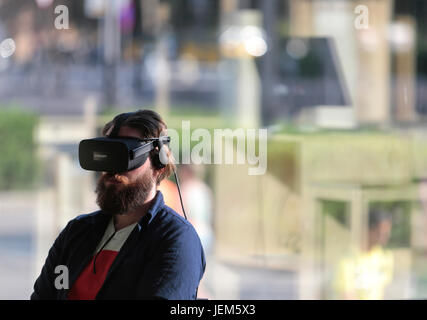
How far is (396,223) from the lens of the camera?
4.33m

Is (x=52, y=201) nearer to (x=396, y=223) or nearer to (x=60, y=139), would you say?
(x=60, y=139)

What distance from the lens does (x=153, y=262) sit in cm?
151

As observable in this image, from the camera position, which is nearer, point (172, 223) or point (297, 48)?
point (172, 223)

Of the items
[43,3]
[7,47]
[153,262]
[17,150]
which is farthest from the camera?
[17,150]

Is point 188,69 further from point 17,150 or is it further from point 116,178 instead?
point 116,178

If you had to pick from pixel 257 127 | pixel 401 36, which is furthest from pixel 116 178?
pixel 401 36

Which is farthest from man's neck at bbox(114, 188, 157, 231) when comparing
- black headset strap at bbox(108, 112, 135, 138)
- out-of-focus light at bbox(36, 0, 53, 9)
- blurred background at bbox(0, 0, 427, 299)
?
out-of-focus light at bbox(36, 0, 53, 9)

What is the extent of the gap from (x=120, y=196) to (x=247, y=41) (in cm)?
344

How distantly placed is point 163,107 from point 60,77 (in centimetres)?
70

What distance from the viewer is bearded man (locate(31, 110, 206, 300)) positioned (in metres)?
1.50

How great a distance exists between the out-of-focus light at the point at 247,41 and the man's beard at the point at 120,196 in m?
3.38

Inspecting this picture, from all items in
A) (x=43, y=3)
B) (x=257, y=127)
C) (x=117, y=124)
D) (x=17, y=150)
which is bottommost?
(x=17, y=150)

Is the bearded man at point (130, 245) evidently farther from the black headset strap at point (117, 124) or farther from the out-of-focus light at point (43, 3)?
the out-of-focus light at point (43, 3)
